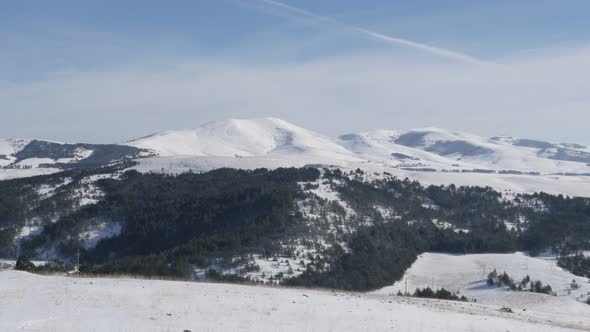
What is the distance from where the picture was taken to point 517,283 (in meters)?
162

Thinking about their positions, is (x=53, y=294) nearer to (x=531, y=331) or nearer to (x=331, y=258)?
(x=531, y=331)

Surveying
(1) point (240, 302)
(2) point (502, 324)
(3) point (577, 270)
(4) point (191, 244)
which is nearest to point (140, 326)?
(1) point (240, 302)

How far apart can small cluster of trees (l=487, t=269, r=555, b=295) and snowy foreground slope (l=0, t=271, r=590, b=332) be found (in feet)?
372

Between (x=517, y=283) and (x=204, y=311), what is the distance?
145 metres

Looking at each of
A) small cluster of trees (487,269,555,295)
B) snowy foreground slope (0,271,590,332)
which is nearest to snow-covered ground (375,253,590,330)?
small cluster of trees (487,269,555,295)

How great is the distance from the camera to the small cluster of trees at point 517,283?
14989 cm

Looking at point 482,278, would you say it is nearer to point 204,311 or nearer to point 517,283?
point 517,283

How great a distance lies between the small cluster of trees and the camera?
14989 cm

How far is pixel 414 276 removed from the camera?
608ft

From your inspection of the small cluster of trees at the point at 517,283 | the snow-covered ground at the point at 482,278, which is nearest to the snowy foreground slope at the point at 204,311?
the snow-covered ground at the point at 482,278

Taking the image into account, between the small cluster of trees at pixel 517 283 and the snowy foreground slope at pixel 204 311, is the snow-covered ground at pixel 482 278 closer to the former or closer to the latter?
the small cluster of trees at pixel 517 283

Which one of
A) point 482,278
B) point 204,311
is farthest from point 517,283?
point 204,311

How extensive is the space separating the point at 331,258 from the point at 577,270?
250 ft

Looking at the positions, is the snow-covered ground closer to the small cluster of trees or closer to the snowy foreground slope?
the small cluster of trees
